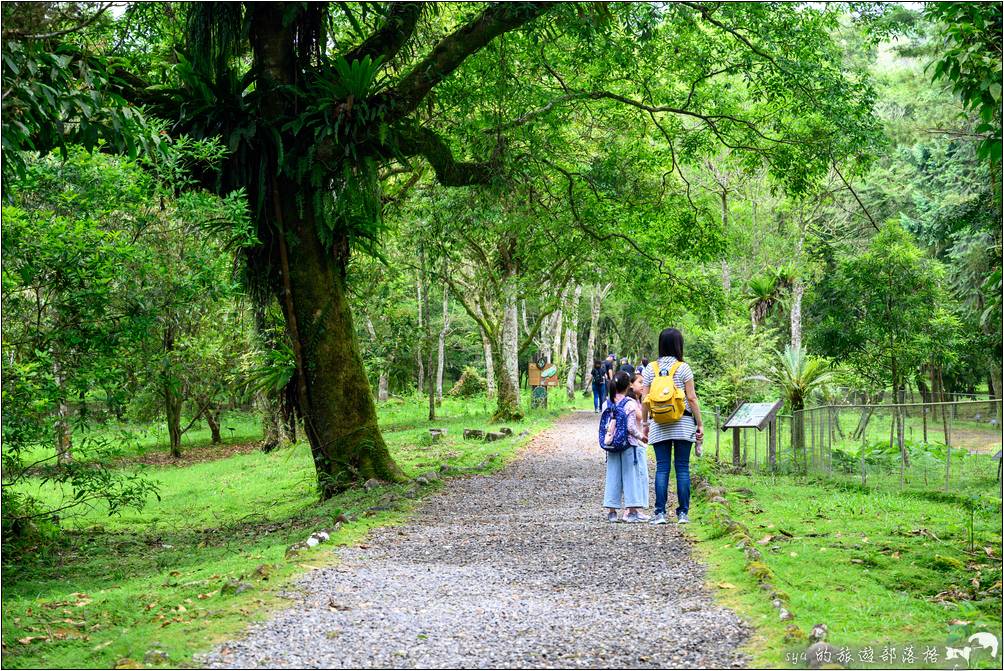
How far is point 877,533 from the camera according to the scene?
8.71 m

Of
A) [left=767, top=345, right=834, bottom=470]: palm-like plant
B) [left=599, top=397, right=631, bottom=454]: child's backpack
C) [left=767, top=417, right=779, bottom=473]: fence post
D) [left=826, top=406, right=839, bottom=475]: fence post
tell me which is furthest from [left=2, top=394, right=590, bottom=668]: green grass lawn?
[left=767, top=345, right=834, bottom=470]: palm-like plant

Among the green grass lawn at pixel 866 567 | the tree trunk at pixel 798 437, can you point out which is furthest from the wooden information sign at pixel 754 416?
the green grass lawn at pixel 866 567

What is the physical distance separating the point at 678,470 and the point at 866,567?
225 cm

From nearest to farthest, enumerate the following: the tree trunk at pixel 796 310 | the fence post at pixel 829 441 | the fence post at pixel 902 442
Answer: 1. the fence post at pixel 902 442
2. the fence post at pixel 829 441
3. the tree trunk at pixel 796 310

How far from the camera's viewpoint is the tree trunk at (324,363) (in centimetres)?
1260

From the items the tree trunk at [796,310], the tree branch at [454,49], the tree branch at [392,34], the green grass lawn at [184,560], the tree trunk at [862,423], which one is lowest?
the green grass lawn at [184,560]

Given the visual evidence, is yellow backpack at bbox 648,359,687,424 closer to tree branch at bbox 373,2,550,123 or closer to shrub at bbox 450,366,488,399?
tree branch at bbox 373,2,550,123

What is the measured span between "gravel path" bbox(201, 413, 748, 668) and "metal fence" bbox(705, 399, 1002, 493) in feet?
13.4

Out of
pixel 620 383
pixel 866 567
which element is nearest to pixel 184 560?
pixel 620 383

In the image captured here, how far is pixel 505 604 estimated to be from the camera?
616cm

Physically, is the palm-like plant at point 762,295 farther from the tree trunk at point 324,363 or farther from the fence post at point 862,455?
the tree trunk at point 324,363

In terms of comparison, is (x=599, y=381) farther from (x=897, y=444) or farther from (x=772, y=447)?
(x=897, y=444)

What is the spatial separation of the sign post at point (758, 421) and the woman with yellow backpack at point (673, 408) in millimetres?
4939

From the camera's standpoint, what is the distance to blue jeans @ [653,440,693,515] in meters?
9.07
